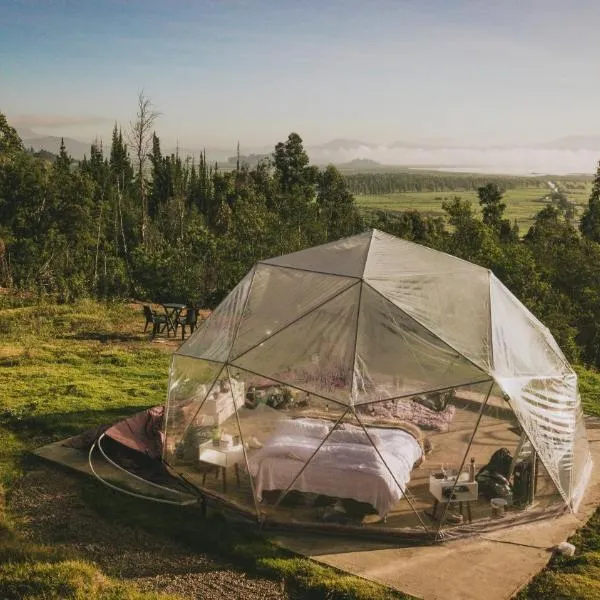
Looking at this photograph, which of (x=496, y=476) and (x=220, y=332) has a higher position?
(x=220, y=332)

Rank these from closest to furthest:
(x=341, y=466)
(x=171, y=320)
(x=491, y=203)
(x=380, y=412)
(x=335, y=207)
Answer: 1. (x=341, y=466)
2. (x=380, y=412)
3. (x=171, y=320)
4. (x=491, y=203)
5. (x=335, y=207)

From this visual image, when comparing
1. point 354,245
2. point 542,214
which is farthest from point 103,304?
point 542,214

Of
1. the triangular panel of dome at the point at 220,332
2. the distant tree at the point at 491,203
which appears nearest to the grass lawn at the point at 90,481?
the triangular panel of dome at the point at 220,332

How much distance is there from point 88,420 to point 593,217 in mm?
41846

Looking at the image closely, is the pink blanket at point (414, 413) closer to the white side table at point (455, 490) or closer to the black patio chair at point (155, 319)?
the white side table at point (455, 490)

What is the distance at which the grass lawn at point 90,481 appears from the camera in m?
7.06

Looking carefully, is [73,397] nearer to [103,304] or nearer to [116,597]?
[116,597]

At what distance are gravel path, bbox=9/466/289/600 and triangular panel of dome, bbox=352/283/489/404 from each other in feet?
8.32

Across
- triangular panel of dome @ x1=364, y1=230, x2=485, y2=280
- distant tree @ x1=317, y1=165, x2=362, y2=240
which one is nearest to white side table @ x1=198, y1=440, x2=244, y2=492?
triangular panel of dome @ x1=364, y1=230, x2=485, y2=280

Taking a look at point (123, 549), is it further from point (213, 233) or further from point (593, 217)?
point (593, 217)

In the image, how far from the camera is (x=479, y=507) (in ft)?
28.2

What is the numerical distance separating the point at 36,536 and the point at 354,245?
6.20m

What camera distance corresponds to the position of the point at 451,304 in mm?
9648

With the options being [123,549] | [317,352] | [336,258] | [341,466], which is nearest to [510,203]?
[336,258]
